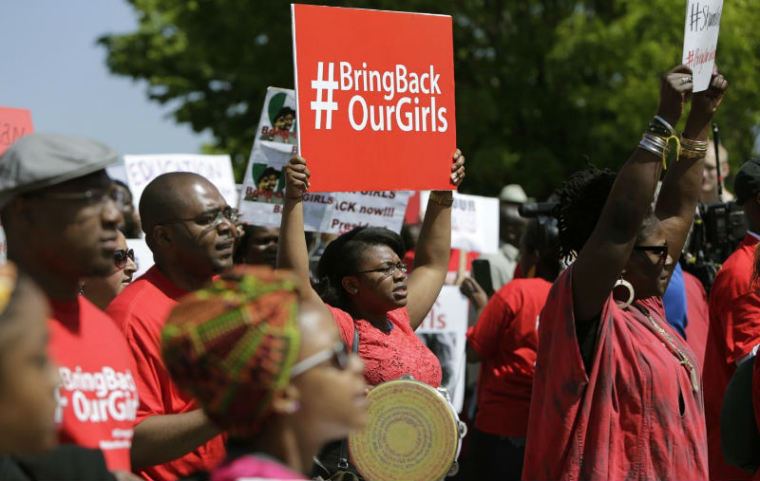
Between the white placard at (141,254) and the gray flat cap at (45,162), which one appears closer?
the gray flat cap at (45,162)

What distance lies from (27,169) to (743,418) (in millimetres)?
2756

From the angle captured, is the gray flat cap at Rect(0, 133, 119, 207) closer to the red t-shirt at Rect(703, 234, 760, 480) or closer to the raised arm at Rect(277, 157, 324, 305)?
the raised arm at Rect(277, 157, 324, 305)

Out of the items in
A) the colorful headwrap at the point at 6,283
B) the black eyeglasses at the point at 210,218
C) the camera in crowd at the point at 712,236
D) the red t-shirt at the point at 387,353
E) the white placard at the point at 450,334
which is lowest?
the white placard at the point at 450,334

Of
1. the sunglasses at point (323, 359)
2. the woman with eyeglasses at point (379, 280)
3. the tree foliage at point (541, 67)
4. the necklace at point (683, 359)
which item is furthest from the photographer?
the tree foliage at point (541, 67)

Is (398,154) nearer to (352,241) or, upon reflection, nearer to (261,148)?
(352,241)

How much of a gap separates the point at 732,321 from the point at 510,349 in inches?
63.1

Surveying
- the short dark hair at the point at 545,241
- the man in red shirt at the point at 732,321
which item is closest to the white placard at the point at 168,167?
the short dark hair at the point at 545,241

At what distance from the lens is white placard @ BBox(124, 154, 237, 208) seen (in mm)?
8016

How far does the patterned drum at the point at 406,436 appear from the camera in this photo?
387 cm

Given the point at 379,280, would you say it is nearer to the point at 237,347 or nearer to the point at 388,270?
the point at 388,270

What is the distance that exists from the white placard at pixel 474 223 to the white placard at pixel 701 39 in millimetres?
4442

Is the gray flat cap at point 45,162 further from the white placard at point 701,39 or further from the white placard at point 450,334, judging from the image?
the white placard at point 450,334

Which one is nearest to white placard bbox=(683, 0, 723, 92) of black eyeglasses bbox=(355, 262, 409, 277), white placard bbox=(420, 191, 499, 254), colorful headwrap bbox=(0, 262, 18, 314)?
black eyeglasses bbox=(355, 262, 409, 277)

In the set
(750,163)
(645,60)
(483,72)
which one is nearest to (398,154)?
(750,163)
